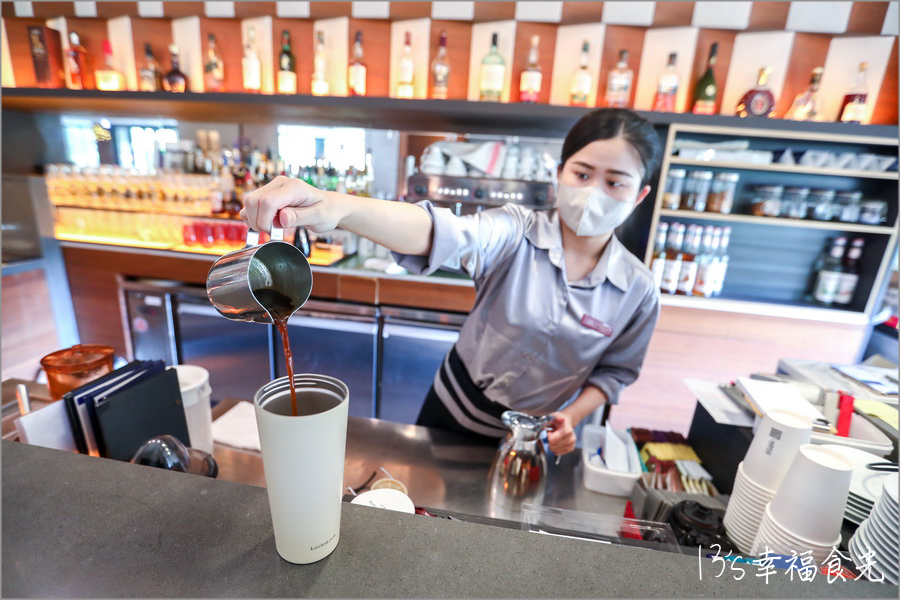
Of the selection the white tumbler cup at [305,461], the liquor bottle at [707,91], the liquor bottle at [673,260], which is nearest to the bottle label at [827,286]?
the liquor bottle at [673,260]

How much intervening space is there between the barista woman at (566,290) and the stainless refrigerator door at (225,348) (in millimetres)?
1901

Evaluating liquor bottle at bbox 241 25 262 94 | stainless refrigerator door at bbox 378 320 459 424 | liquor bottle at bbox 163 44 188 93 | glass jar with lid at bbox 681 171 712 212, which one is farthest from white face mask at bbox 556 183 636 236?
liquor bottle at bbox 163 44 188 93

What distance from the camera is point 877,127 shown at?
7.59 feet

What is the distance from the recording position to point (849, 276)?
8.59 feet

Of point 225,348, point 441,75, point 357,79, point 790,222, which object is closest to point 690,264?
point 790,222

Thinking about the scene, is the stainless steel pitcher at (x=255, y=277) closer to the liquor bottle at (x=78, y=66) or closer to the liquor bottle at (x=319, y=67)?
the liquor bottle at (x=319, y=67)

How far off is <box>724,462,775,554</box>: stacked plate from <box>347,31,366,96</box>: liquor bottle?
295 cm

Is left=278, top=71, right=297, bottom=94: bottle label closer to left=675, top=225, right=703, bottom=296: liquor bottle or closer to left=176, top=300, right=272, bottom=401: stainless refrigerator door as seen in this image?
left=176, top=300, right=272, bottom=401: stainless refrigerator door

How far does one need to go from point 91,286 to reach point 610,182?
12.3 feet

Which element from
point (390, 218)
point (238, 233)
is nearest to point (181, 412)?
point (390, 218)

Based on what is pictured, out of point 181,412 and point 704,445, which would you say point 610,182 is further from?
point 181,412

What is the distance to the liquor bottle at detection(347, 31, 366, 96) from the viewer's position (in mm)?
2904

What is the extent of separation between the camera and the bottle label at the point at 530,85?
267cm

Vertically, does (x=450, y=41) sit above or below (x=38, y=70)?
above
